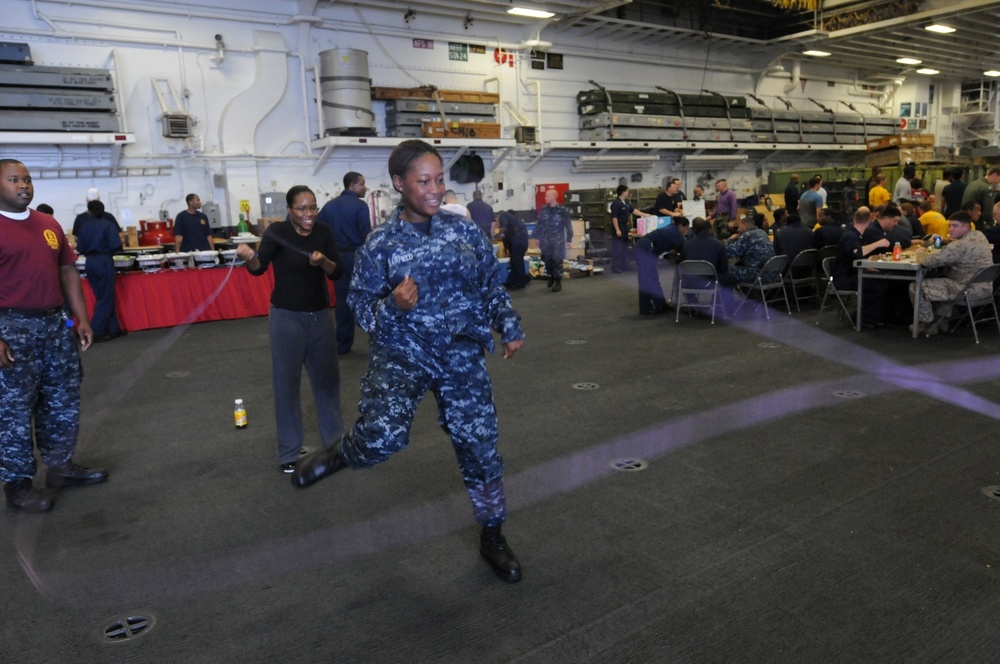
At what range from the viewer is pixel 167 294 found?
29.1ft

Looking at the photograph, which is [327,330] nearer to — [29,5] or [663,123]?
[29,5]

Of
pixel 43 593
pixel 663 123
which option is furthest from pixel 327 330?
pixel 663 123

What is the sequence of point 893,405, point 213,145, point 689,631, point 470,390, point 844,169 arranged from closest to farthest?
point 689,631
point 470,390
point 893,405
point 213,145
point 844,169

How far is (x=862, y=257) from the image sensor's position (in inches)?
289

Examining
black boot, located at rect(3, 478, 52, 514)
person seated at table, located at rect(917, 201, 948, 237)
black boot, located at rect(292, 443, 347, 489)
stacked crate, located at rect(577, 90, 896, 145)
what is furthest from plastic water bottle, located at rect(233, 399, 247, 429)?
stacked crate, located at rect(577, 90, 896, 145)

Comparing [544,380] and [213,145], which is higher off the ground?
[213,145]

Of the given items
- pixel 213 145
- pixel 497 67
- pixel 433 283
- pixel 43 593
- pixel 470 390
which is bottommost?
pixel 43 593

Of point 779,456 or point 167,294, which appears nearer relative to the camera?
point 779,456

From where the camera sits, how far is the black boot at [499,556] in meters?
2.79

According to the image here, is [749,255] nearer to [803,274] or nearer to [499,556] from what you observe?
[803,274]

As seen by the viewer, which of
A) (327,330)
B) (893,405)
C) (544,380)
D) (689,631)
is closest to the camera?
(689,631)

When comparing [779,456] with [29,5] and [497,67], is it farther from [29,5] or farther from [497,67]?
[497,67]

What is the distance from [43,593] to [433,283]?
6.59 ft

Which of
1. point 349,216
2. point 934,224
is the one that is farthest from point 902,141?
point 349,216
